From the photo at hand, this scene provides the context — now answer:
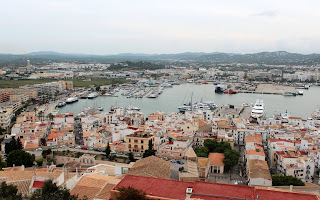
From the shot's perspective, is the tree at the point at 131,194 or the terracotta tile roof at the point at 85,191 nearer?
the tree at the point at 131,194

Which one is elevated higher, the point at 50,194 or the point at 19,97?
the point at 50,194

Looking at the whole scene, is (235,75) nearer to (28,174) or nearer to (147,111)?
(147,111)

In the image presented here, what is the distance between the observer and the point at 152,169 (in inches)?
176

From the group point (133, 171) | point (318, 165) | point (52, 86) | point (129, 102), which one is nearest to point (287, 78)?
point (129, 102)

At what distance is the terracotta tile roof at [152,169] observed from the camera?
4.34 metres

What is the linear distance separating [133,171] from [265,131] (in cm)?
701

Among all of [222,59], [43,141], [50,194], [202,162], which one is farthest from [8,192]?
[222,59]

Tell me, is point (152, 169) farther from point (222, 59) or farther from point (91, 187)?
point (222, 59)

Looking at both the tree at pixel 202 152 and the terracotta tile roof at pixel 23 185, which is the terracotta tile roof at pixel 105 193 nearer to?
the terracotta tile roof at pixel 23 185

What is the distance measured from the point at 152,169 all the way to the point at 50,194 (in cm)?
170

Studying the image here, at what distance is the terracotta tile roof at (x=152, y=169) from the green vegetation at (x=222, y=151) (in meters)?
3.01

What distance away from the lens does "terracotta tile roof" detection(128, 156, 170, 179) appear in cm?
434

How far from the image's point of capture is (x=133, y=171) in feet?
14.8

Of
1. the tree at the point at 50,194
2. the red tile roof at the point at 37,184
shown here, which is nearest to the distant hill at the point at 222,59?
the red tile roof at the point at 37,184
